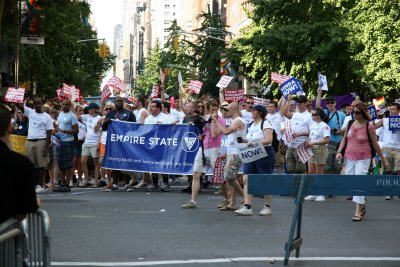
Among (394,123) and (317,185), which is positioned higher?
(394,123)

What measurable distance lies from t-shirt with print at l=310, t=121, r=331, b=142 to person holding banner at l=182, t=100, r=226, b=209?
167 cm

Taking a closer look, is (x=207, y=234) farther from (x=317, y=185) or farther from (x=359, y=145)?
(x=359, y=145)

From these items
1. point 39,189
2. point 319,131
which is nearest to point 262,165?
point 319,131

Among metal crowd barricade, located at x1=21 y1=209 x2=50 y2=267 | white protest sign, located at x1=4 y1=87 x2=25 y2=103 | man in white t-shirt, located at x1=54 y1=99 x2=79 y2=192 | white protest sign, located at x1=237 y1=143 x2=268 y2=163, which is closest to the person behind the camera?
metal crowd barricade, located at x1=21 y1=209 x2=50 y2=267

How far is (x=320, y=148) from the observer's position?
1859 centimetres

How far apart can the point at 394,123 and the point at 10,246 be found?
14.1 metres

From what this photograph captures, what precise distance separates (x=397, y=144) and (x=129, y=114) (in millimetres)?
5852

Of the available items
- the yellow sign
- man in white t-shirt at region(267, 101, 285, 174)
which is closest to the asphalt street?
the yellow sign

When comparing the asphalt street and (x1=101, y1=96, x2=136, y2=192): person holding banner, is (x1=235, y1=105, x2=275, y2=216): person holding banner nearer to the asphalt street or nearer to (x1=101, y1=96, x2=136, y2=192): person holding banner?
the asphalt street

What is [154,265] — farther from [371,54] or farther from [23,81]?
[23,81]

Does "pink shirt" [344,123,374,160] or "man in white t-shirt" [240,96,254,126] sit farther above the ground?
"man in white t-shirt" [240,96,254,126]

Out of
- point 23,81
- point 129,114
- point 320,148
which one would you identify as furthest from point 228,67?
point 320,148

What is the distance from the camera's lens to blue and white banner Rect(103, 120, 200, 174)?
20.8 meters

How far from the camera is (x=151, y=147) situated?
21.5 metres
